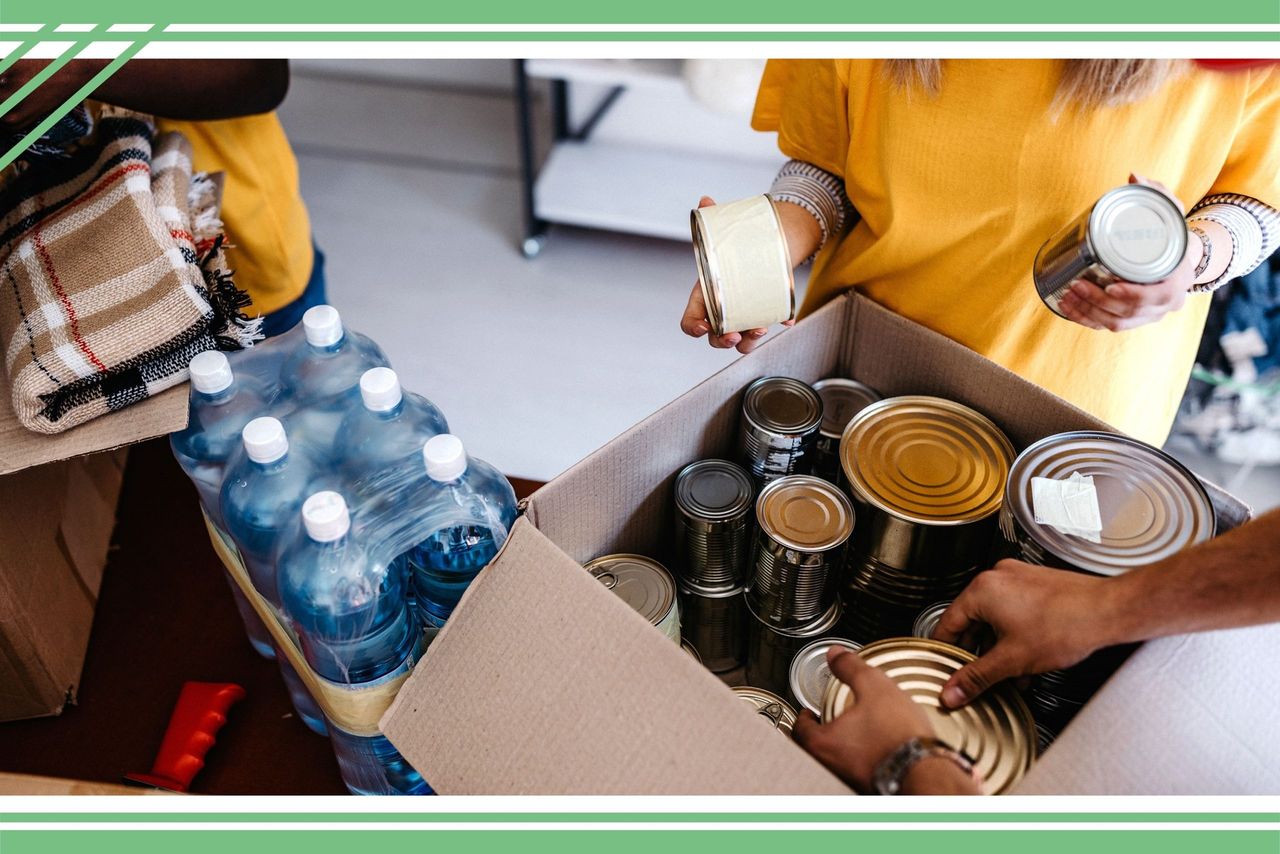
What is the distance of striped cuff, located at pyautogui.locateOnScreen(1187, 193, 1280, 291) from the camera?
110 cm

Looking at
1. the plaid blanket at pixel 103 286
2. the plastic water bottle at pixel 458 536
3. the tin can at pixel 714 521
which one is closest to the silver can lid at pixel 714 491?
the tin can at pixel 714 521

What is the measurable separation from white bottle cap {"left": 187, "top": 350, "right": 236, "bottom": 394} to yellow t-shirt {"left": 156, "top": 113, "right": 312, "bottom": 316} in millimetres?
563

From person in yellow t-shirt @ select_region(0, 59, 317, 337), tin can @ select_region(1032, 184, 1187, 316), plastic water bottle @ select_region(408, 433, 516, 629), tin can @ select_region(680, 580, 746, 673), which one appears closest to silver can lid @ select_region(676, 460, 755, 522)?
tin can @ select_region(680, 580, 746, 673)

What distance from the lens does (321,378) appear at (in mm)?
1094

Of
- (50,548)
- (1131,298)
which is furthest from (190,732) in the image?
(1131,298)

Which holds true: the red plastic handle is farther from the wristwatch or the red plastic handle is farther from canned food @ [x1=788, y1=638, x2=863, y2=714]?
the wristwatch

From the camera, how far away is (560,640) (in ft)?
2.84

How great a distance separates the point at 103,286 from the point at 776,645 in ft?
3.02

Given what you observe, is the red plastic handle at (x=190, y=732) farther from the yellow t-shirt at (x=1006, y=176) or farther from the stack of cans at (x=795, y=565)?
the yellow t-shirt at (x=1006, y=176)

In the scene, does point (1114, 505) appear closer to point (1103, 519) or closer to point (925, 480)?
point (1103, 519)

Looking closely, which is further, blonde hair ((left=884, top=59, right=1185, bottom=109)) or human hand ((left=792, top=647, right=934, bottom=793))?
blonde hair ((left=884, top=59, right=1185, bottom=109))

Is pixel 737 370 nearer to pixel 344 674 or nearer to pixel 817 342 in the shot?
pixel 817 342

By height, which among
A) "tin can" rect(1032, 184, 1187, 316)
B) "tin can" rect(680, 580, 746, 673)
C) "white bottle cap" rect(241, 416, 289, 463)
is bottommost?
"tin can" rect(680, 580, 746, 673)
